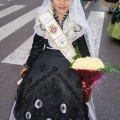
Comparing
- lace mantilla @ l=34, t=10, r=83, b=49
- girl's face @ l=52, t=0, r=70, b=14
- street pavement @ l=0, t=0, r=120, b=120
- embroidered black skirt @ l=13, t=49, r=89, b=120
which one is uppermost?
girl's face @ l=52, t=0, r=70, b=14

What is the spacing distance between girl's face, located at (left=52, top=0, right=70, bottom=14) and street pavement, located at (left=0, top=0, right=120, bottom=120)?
159 cm

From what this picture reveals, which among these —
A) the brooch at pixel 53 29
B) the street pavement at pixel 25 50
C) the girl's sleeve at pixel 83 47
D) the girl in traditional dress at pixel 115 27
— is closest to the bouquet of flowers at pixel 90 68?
the girl's sleeve at pixel 83 47

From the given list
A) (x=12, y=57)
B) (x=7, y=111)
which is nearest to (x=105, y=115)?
(x=7, y=111)

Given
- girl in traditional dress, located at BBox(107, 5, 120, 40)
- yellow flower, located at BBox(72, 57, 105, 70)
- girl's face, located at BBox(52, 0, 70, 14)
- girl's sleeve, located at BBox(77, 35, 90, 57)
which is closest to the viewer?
yellow flower, located at BBox(72, 57, 105, 70)

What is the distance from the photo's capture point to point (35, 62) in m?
2.58

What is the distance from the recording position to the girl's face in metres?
2.51

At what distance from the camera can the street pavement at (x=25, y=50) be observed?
3.73 meters

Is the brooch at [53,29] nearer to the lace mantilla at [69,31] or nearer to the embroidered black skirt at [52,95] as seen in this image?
the lace mantilla at [69,31]

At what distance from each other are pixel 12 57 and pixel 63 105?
3190 mm

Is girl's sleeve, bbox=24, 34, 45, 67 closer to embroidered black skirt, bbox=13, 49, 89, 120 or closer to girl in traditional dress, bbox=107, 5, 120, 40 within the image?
embroidered black skirt, bbox=13, 49, 89, 120

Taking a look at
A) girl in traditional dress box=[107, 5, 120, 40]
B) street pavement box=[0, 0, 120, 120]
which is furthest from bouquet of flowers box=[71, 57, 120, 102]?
girl in traditional dress box=[107, 5, 120, 40]

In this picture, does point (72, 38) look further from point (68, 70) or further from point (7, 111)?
point (7, 111)

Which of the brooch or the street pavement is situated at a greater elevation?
the brooch

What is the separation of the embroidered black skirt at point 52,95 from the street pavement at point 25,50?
114cm
